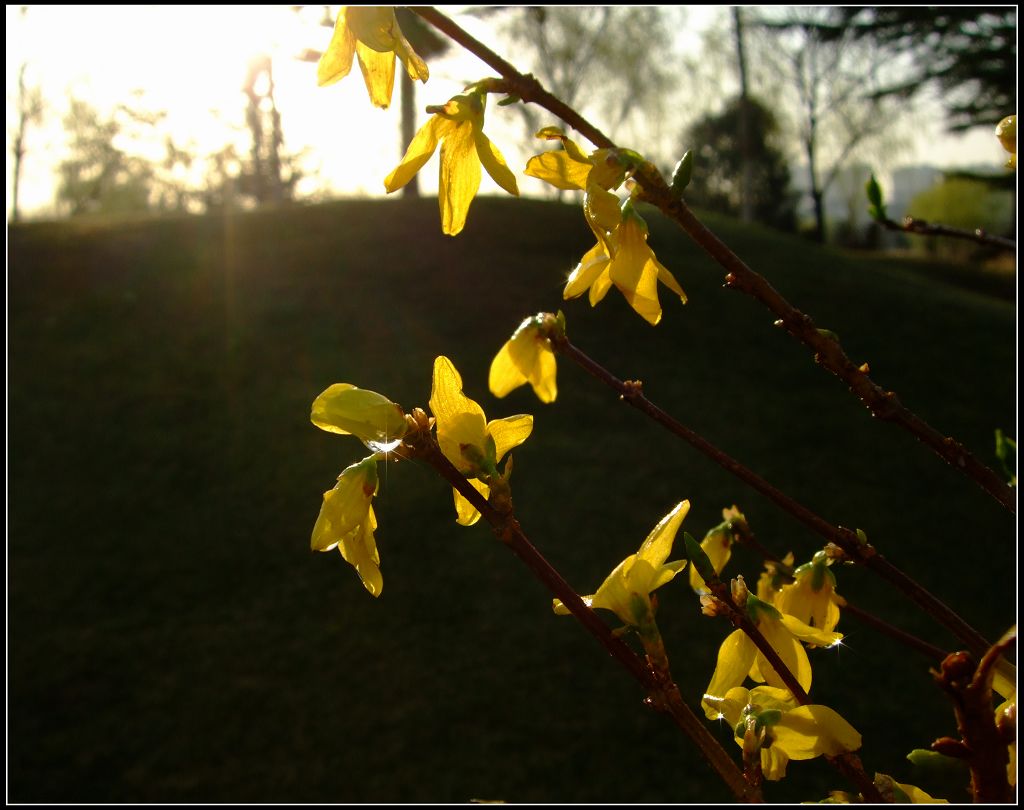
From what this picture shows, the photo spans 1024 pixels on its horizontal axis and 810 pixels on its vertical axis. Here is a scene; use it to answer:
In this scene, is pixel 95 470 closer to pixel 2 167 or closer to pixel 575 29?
pixel 2 167

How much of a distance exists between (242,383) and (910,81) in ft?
35.4

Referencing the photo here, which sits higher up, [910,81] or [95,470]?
[910,81]

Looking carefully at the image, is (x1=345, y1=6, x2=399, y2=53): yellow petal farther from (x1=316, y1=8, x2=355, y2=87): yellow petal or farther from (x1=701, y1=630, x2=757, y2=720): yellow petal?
(x1=701, y1=630, x2=757, y2=720): yellow petal

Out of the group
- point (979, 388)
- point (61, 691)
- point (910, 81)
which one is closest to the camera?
point (61, 691)

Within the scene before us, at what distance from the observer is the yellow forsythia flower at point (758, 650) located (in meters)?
0.65

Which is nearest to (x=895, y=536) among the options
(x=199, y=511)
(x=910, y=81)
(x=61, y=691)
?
(x=199, y=511)

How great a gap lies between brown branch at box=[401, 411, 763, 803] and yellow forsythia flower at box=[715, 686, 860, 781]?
4 cm

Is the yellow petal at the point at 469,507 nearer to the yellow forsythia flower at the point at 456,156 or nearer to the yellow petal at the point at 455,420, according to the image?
the yellow petal at the point at 455,420

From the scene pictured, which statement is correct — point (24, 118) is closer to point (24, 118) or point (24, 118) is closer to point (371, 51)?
point (24, 118)

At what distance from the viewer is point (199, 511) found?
4.31 meters

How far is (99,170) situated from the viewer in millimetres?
21562

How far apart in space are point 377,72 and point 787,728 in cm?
58

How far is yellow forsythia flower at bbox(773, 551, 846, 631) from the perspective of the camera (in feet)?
2.48

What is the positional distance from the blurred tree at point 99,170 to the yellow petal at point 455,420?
14844 mm
